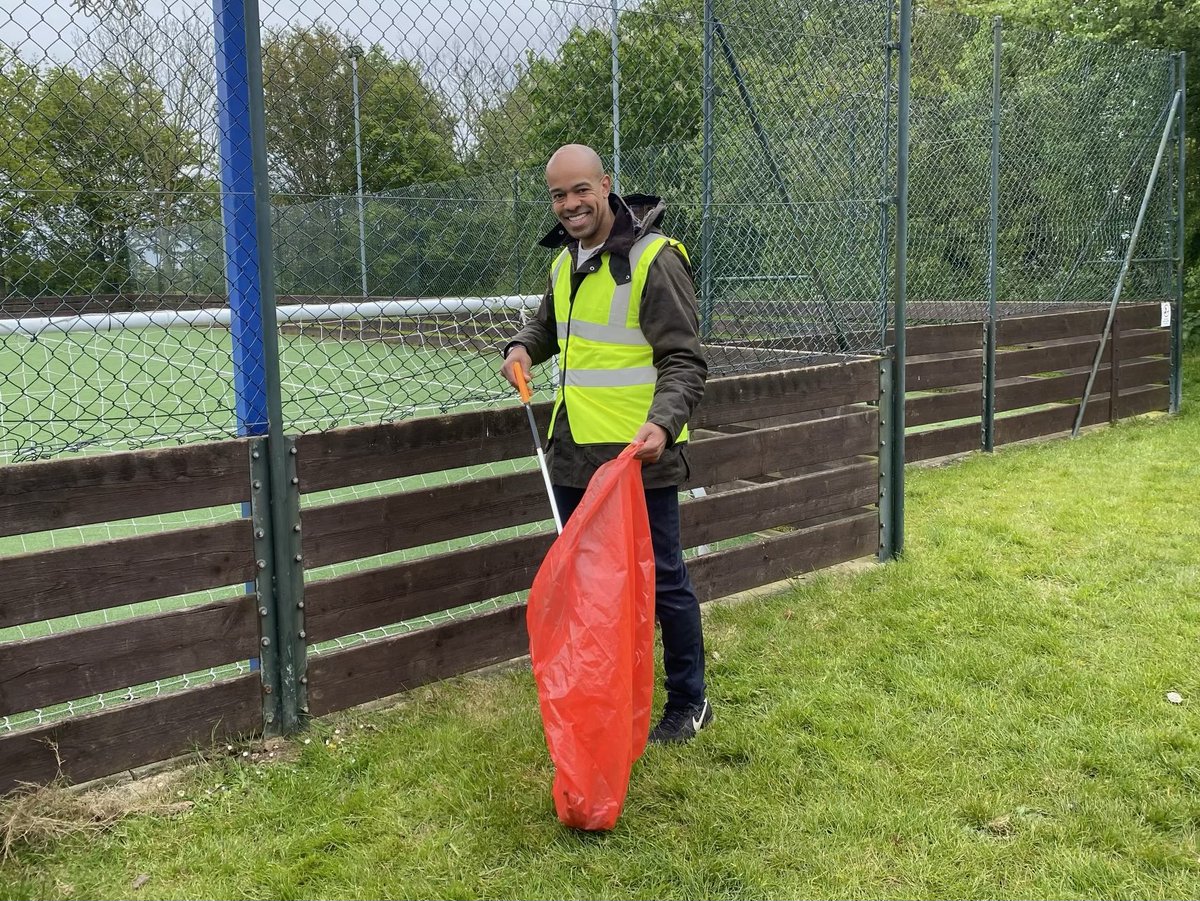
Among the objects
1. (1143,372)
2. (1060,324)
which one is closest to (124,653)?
(1060,324)

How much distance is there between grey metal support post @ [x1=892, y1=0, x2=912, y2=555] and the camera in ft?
16.5

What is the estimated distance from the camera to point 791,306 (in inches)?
222

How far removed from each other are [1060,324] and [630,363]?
22.2 feet

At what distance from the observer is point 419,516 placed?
3678 millimetres

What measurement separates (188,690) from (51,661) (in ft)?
1.37

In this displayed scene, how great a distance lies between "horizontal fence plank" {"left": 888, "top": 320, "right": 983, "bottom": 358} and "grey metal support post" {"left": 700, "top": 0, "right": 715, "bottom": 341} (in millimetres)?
2564

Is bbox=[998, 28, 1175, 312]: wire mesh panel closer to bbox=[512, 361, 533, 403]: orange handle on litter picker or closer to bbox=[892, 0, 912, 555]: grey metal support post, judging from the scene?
bbox=[892, 0, 912, 555]: grey metal support post

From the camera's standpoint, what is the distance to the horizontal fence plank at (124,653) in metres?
2.91

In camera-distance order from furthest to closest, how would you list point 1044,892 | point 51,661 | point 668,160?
point 668,160
point 51,661
point 1044,892

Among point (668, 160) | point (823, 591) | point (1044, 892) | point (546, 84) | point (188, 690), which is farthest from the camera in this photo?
point (668, 160)

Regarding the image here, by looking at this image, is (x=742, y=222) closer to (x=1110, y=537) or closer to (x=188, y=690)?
(x=1110, y=537)

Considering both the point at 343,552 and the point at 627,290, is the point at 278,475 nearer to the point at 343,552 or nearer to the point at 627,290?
Answer: the point at 343,552

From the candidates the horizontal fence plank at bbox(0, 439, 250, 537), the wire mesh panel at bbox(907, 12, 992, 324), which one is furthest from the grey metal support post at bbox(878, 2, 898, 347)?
the horizontal fence plank at bbox(0, 439, 250, 537)

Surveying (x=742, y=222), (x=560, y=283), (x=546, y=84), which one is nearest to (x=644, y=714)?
(x=560, y=283)
